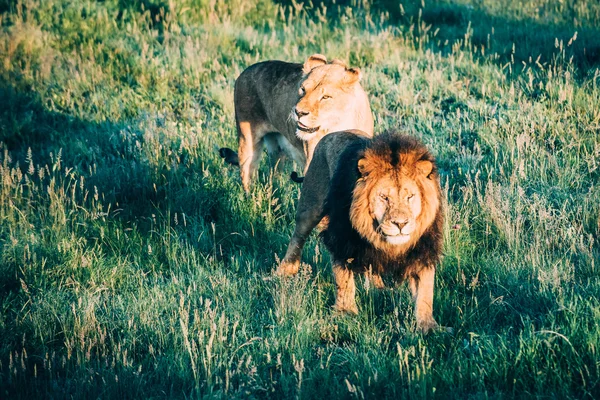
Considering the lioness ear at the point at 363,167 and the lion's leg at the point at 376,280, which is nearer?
the lioness ear at the point at 363,167

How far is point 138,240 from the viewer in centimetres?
636

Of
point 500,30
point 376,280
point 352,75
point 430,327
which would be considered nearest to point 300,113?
point 352,75

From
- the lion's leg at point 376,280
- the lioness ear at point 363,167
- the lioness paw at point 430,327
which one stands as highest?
the lioness ear at point 363,167

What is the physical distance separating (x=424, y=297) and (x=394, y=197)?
839 millimetres

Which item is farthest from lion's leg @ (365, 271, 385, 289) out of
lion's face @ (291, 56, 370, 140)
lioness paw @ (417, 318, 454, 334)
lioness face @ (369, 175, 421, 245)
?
lion's face @ (291, 56, 370, 140)

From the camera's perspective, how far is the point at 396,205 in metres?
4.11

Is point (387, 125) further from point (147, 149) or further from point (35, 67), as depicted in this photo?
point (35, 67)

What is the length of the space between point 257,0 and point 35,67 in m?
4.48

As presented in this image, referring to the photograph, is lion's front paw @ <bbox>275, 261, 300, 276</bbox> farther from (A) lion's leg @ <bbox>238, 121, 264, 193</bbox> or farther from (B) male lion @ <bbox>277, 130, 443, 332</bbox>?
(A) lion's leg @ <bbox>238, 121, 264, 193</bbox>

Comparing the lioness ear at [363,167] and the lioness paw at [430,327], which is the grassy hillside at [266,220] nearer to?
the lioness paw at [430,327]

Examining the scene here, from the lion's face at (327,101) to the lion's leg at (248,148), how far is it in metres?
1.26

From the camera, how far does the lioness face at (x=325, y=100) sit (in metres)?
6.25

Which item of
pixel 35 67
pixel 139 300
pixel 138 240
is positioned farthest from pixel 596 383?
pixel 35 67

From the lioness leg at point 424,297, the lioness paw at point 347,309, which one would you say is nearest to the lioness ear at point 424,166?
the lioness leg at point 424,297
